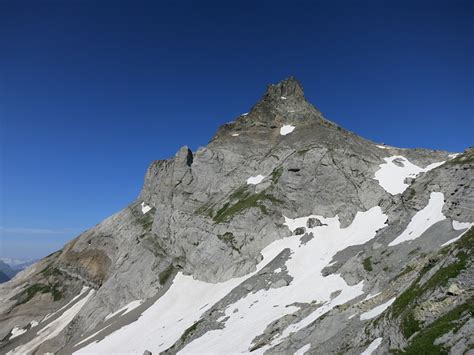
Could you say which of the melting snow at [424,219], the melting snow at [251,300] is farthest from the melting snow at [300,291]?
the melting snow at [424,219]

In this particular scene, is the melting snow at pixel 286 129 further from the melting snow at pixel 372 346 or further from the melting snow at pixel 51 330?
the melting snow at pixel 372 346

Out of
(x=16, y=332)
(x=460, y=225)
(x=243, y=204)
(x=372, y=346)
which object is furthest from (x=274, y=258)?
(x=16, y=332)

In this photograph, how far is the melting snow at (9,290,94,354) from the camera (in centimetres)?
10144

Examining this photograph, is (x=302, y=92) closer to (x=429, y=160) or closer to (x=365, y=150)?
(x=365, y=150)

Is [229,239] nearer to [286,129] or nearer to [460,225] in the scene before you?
[460,225]

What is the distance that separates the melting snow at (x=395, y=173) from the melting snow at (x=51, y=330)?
96240 millimetres

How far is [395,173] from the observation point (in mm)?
101250

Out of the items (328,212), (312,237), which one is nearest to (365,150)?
(328,212)

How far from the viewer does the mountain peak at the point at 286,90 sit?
6147 inches

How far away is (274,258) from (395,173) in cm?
4588

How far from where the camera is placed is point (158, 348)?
62.5 metres

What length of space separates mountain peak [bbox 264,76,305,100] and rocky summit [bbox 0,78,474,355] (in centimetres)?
60

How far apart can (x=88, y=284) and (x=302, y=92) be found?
111486mm

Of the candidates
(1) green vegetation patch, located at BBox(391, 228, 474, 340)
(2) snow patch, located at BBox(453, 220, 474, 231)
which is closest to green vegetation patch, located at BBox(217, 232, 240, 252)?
(2) snow patch, located at BBox(453, 220, 474, 231)
